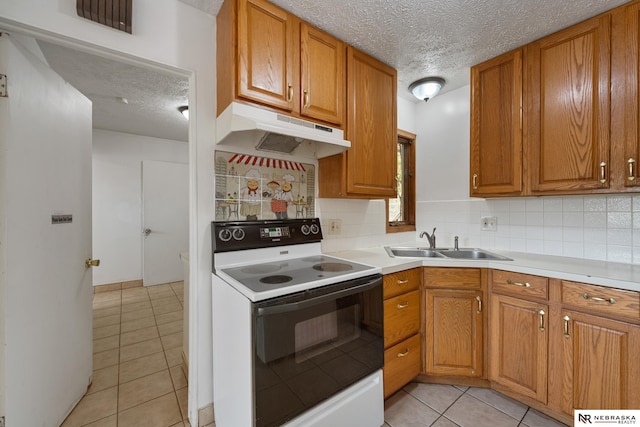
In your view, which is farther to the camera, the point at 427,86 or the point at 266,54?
the point at 427,86

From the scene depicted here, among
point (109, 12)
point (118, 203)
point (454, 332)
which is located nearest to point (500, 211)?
point (454, 332)

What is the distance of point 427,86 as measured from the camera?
2.20 metres

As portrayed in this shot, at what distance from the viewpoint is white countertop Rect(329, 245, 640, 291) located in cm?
125

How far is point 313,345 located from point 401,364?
0.81 metres

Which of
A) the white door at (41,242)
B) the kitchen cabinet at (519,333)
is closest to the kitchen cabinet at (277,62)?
the white door at (41,242)

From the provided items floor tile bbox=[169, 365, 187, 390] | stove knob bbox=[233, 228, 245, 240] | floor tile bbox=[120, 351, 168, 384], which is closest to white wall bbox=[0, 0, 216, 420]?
stove knob bbox=[233, 228, 245, 240]

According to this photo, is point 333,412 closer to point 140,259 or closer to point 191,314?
point 191,314

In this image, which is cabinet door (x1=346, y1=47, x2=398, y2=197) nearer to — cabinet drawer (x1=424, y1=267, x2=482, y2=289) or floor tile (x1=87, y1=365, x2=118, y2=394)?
cabinet drawer (x1=424, y1=267, x2=482, y2=289)

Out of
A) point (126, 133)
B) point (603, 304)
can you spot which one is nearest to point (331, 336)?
point (603, 304)

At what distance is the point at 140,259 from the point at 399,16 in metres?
4.57

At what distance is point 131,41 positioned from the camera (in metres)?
1.29

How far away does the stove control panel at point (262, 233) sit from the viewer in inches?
57.4

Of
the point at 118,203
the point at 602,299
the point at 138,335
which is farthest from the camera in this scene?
the point at 118,203

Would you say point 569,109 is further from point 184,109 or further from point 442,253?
point 184,109
